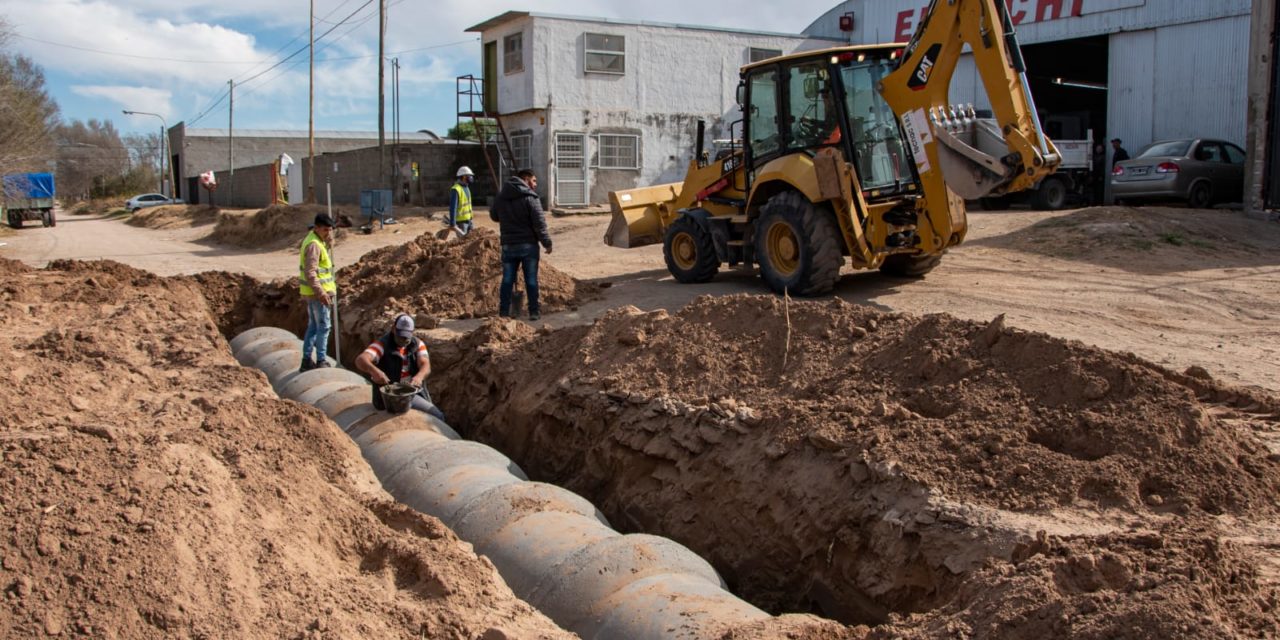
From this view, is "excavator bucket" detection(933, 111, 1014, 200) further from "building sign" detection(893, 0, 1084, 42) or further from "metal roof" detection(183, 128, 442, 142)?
"metal roof" detection(183, 128, 442, 142)

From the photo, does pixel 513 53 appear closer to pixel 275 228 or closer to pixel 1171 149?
pixel 275 228

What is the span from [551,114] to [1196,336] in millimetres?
18829

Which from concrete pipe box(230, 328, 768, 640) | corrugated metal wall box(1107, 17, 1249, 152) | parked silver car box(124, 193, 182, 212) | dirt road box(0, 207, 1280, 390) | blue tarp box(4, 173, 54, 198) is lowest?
concrete pipe box(230, 328, 768, 640)

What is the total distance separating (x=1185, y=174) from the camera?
17.4 meters

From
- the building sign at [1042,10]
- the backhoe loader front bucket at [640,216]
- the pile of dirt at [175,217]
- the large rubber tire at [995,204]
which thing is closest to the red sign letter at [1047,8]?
the building sign at [1042,10]

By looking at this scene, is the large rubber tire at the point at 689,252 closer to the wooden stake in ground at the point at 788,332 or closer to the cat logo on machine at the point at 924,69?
the cat logo on machine at the point at 924,69

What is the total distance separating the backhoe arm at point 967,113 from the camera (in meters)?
9.27

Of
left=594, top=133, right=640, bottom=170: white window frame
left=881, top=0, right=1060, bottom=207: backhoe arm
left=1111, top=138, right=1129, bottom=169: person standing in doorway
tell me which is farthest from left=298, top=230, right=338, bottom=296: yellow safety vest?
left=594, top=133, right=640, bottom=170: white window frame

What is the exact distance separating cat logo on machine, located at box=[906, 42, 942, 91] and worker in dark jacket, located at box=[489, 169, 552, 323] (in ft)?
12.4

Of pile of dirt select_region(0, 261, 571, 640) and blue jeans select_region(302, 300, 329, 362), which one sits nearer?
pile of dirt select_region(0, 261, 571, 640)

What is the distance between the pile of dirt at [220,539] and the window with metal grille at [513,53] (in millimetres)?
20176

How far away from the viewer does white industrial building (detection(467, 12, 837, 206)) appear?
25.8m

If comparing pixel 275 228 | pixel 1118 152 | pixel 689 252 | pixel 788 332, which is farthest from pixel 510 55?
pixel 788 332

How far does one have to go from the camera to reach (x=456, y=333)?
1035 cm
